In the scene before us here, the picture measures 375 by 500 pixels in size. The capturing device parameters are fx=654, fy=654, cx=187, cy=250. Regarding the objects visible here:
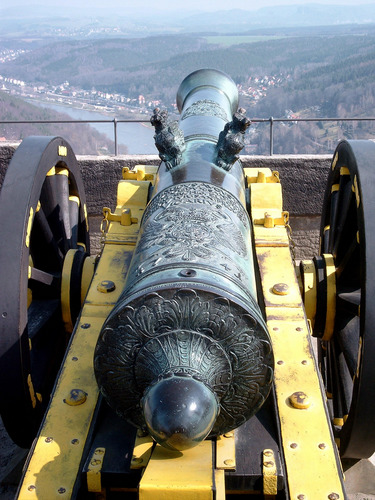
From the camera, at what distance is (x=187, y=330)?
213 centimetres

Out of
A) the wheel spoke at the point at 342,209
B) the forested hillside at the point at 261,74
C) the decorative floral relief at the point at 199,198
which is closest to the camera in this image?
the decorative floral relief at the point at 199,198

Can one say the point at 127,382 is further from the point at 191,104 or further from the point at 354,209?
the point at 191,104

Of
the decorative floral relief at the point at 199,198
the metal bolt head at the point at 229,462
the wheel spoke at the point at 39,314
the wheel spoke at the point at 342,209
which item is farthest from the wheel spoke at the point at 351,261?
the wheel spoke at the point at 39,314

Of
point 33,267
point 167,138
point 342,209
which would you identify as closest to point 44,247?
point 33,267

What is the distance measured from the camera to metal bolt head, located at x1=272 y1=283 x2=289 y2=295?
10.8 feet

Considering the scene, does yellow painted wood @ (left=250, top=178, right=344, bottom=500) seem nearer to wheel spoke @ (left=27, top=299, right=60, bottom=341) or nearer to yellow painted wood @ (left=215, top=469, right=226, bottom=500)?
yellow painted wood @ (left=215, top=469, right=226, bottom=500)

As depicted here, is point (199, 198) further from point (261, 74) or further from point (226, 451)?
point (261, 74)

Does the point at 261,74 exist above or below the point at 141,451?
above

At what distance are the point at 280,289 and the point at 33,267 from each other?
1.42 metres

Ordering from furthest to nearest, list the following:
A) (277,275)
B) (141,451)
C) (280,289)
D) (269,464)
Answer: (277,275)
(280,289)
(269,464)
(141,451)

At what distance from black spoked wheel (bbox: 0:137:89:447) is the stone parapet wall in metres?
1.78

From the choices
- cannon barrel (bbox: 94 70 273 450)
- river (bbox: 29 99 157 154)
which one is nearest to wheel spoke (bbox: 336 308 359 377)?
cannon barrel (bbox: 94 70 273 450)

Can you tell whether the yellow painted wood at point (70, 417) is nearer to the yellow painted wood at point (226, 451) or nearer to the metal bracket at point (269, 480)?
the yellow painted wood at point (226, 451)

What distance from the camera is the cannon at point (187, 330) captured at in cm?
214
